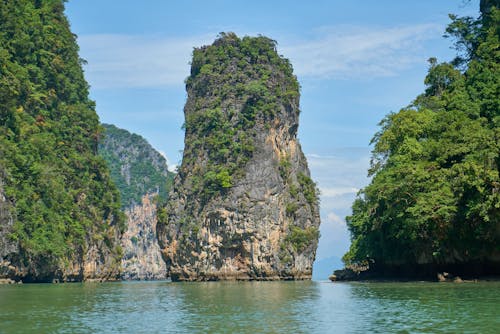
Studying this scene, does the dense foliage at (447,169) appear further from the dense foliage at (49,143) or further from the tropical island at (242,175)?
the dense foliage at (49,143)

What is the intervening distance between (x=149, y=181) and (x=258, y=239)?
96346mm

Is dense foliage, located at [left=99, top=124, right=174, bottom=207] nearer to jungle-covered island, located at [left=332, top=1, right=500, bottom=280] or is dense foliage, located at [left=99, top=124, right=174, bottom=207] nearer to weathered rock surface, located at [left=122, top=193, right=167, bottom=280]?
weathered rock surface, located at [left=122, top=193, right=167, bottom=280]

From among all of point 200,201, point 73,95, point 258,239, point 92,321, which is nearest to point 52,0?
point 73,95

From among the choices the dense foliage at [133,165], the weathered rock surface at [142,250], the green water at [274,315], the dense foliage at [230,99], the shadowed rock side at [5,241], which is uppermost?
the dense foliage at [133,165]

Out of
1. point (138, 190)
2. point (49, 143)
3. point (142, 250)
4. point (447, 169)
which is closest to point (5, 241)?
point (49, 143)

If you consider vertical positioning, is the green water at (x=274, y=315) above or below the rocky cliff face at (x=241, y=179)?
below

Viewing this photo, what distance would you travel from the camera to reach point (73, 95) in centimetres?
7231

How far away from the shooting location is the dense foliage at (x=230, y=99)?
6931 centimetres

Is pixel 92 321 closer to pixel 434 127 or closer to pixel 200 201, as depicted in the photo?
pixel 434 127

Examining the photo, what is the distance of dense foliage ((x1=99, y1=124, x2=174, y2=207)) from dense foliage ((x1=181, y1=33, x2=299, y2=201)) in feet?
259

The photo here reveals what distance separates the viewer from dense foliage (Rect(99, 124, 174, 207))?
155m

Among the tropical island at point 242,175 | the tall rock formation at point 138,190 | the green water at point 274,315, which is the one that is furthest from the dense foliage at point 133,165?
the green water at point 274,315

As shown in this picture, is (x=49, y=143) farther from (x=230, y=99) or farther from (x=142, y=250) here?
(x=142, y=250)

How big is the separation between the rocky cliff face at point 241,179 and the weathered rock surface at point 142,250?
221 feet
